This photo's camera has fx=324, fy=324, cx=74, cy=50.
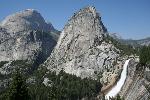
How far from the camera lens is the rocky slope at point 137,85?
139 meters

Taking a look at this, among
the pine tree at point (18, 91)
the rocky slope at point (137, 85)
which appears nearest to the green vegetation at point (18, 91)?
the pine tree at point (18, 91)

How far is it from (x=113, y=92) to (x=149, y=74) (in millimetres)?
41590

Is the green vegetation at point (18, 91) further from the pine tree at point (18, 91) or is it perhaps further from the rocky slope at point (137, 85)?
the rocky slope at point (137, 85)

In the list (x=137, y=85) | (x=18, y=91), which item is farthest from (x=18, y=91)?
(x=137, y=85)

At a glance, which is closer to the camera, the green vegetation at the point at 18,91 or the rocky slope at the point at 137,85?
the green vegetation at the point at 18,91

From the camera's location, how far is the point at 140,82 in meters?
156

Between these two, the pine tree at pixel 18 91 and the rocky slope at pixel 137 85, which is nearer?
the pine tree at pixel 18 91

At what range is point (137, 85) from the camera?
6156 inches

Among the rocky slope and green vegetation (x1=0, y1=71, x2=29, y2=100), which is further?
the rocky slope

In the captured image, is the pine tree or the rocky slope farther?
the rocky slope

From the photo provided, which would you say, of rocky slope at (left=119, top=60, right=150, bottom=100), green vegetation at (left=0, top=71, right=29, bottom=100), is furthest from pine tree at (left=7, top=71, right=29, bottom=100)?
rocky slope at (left=119, top=60, right=150, bottom=100)

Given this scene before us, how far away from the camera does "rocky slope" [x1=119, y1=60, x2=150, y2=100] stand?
139m

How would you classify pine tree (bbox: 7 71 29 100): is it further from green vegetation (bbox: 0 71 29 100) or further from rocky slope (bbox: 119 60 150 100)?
rocky slope (bbox: 119 60 150 100)

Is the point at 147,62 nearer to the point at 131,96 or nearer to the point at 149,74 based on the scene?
the point at 149,74
